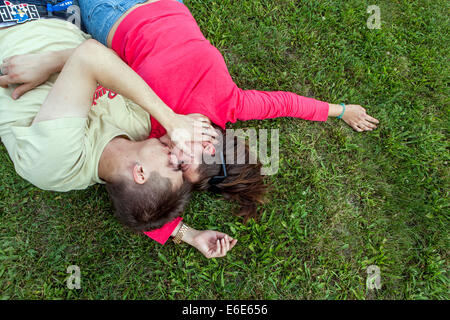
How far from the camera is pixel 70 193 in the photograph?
2896 millimetres

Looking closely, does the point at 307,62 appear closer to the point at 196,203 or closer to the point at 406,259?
the point at 196,203

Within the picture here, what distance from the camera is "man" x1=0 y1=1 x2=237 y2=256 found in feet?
6.35

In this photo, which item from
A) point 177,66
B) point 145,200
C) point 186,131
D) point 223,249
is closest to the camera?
point 145,200

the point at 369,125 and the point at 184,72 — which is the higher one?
the point at 184,72

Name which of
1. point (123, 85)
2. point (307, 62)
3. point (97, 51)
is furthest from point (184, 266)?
point (307, 62)

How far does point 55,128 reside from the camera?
1.89m

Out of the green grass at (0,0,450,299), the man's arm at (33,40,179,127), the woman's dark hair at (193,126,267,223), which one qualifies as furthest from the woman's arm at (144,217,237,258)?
the man's arm at (33,40,179,127)

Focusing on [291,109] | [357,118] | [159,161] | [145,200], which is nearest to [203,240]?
[145,200]

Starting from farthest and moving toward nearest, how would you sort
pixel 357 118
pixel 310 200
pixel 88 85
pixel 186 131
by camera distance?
pixel 357 118 → pixel 310 200 → pixel 186 131 → pixel 88 85

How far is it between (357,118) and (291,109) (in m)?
0.90

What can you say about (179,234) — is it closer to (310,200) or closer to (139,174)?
(139,174)

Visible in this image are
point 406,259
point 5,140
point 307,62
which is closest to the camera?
point 5,140

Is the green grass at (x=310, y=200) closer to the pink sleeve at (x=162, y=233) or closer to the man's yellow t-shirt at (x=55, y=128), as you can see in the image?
the pink sleeve at (x=162, y=233)
